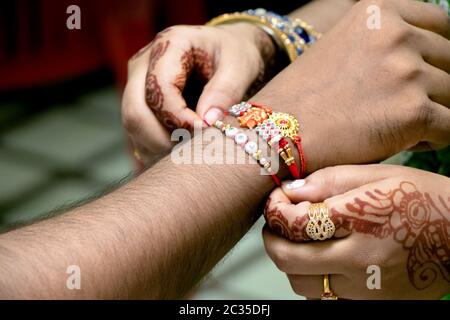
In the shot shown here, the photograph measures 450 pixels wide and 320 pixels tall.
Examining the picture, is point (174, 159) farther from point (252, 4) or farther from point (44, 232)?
point (252, 4)

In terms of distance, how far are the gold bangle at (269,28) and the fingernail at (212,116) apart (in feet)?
0.58

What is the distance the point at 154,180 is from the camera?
0.74m

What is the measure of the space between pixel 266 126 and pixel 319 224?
0.12 m

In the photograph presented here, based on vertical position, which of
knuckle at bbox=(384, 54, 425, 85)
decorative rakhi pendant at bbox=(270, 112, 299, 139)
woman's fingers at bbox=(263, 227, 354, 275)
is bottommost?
woman's fingers at bbox=(263, 227, 354, 275)

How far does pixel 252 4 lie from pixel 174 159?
1.04 m

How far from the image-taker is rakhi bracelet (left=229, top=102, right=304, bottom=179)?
755 mm

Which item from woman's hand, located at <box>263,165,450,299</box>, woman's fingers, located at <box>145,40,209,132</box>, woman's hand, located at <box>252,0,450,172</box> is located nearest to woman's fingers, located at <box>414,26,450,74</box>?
woman's hand, located at <box>252,0,450,172</box>

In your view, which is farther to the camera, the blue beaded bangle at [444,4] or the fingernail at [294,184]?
the blue beaded bangle at [444,4]

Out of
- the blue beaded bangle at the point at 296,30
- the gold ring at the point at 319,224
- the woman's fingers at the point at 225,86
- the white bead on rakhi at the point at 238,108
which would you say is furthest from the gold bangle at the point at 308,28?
the gold ring at the point at 319,224

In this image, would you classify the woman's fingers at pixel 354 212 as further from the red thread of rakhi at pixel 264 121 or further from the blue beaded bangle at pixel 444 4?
the blue beaded bangle at pixel 444 4

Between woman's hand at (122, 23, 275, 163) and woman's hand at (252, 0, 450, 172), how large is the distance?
52 millimetres

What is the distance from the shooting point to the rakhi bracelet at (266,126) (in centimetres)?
76

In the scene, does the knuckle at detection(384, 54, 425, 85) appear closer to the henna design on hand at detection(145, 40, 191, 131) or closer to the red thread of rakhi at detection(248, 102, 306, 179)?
the red thread of rakhi at detection(248, 102, 306, 179)
